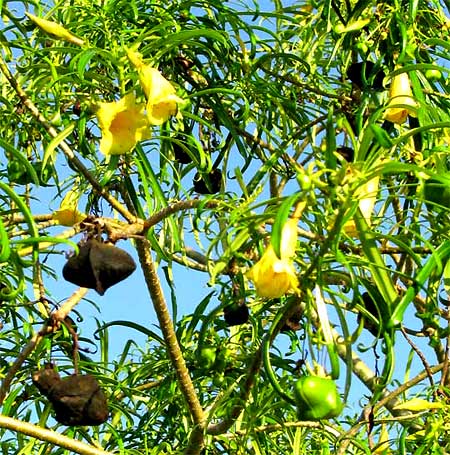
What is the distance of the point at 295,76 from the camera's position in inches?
148

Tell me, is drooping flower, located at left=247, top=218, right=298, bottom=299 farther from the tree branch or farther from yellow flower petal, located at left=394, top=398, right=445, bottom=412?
yellow flower petal, located at left=394, top=398, right=445, bottom=412

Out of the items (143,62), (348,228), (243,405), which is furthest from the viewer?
(243,405)

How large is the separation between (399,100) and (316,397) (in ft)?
2.49

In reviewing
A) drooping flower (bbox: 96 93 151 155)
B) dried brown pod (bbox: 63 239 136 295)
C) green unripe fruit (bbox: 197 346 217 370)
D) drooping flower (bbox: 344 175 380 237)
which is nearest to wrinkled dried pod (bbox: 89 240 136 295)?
dried brown pod (bbox: 63 239 136 295)

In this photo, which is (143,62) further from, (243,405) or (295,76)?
(295,76)

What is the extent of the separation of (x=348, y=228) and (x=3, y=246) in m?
0.63

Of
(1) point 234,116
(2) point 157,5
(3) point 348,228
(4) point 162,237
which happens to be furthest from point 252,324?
(3) point 348,228

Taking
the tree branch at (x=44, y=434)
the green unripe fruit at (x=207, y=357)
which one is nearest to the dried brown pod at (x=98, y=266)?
the tree branch at (x=44, y=434)

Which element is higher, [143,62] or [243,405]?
[143,62]

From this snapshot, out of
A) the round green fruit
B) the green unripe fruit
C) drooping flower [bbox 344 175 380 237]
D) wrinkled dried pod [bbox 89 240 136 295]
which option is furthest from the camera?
the green unripe fruit

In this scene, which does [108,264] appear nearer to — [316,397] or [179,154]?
[316,397]

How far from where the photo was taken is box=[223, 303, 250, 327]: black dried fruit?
300cm

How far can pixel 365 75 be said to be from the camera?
10.3ft

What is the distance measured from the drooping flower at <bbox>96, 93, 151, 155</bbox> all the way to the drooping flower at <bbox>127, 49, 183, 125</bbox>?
42mm
